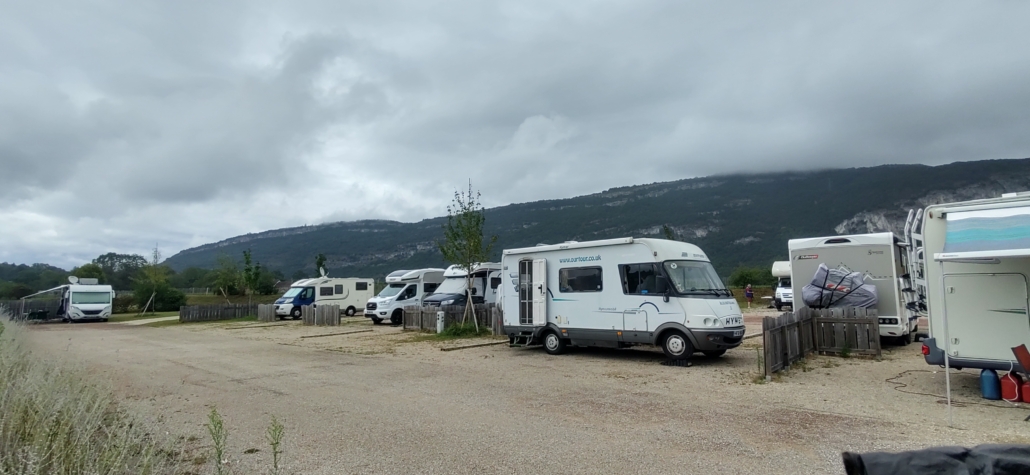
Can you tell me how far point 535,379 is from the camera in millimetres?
9586

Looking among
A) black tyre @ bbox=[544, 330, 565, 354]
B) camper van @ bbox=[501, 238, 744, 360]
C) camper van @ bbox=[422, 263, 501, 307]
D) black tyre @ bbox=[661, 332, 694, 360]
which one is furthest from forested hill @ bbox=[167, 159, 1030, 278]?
black tyre @ bbox=[661, 332, 694, 360]

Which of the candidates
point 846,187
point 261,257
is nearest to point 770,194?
point 846,187

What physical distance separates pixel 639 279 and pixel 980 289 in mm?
5349

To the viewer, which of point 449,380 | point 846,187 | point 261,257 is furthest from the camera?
point 261,257

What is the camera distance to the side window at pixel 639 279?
11320 millimetres

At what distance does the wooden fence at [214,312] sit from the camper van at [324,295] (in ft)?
13.3

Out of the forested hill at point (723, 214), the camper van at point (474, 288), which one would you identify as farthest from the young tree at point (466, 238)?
the forested hill at point (723, 214)

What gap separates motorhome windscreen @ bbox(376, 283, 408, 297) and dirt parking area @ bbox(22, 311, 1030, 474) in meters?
12.3

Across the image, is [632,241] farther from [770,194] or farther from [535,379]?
[770,194]

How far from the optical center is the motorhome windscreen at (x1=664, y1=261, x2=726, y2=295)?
11102mm

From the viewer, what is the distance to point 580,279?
1255 centimetres

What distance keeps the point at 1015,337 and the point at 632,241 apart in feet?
19.9

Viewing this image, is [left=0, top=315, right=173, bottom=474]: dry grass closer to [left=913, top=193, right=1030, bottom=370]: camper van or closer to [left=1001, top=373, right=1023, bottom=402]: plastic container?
[left=913, top=193, right=1030, bottom=370]: camper van

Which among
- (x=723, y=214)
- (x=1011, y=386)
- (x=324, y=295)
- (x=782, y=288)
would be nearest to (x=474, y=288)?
(x=324, y=295)
